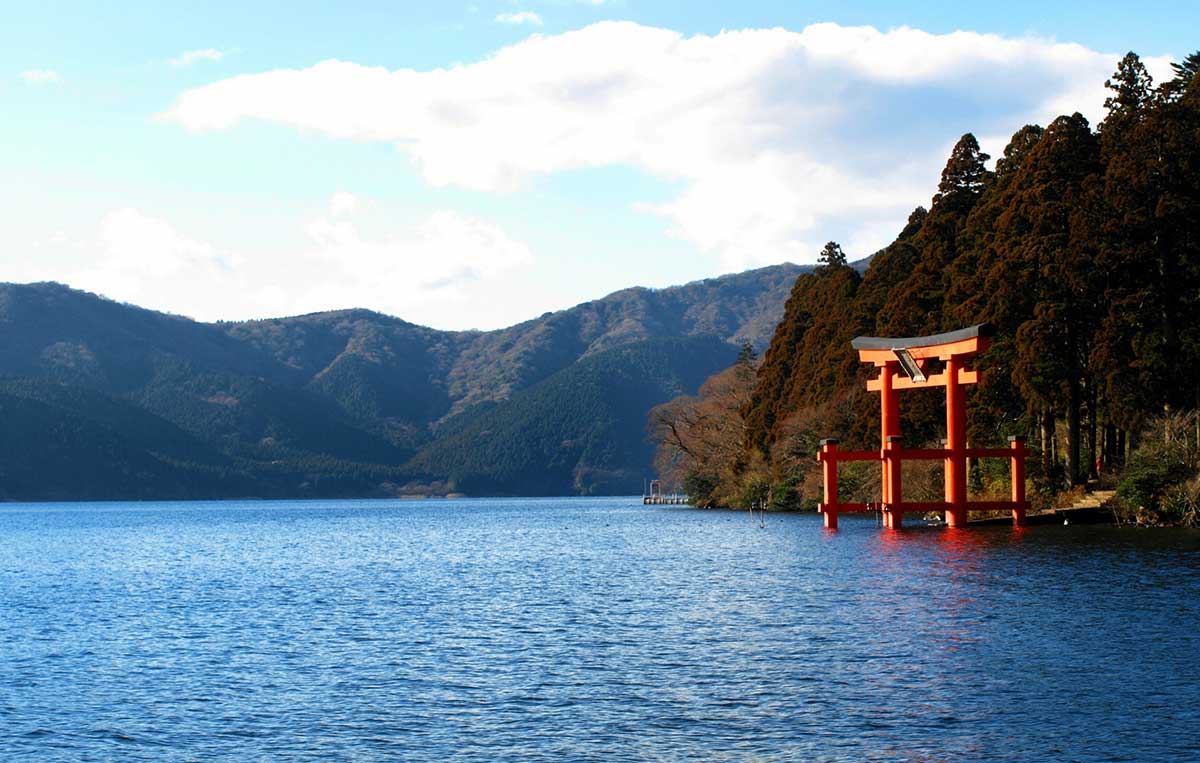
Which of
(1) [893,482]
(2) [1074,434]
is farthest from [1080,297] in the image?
(1) [893,482]

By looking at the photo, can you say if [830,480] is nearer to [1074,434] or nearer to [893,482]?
[893,482]

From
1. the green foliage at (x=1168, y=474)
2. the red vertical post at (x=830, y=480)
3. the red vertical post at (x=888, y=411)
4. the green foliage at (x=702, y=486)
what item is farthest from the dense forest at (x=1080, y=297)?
the green foliage at (x=702, y=486)

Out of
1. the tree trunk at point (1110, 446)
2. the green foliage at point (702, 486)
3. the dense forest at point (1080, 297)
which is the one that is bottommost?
the green foliage at point (702, 486)

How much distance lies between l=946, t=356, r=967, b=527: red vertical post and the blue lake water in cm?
735

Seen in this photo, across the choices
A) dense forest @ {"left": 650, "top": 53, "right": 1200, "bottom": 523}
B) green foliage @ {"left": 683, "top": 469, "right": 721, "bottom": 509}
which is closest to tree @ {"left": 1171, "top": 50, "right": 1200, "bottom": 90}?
dense forest @ {"left": 650, "top": 53, "right": 1200, "bottom": 523}

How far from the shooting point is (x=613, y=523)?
272ft

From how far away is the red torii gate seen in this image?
160 feet

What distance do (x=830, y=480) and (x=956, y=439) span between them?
6.64m

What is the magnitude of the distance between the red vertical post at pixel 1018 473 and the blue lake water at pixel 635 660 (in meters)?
6.82

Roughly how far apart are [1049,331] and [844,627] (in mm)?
29311

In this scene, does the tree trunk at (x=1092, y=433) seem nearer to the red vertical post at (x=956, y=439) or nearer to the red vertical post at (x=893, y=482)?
the red vertical post at (x=956, y=439)

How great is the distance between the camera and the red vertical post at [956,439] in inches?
1925

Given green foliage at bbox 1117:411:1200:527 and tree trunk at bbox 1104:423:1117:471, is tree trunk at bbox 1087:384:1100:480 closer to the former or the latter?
tree trunk at bbox 1104:423:1117:471

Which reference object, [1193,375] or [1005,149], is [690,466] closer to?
[1005,149]
